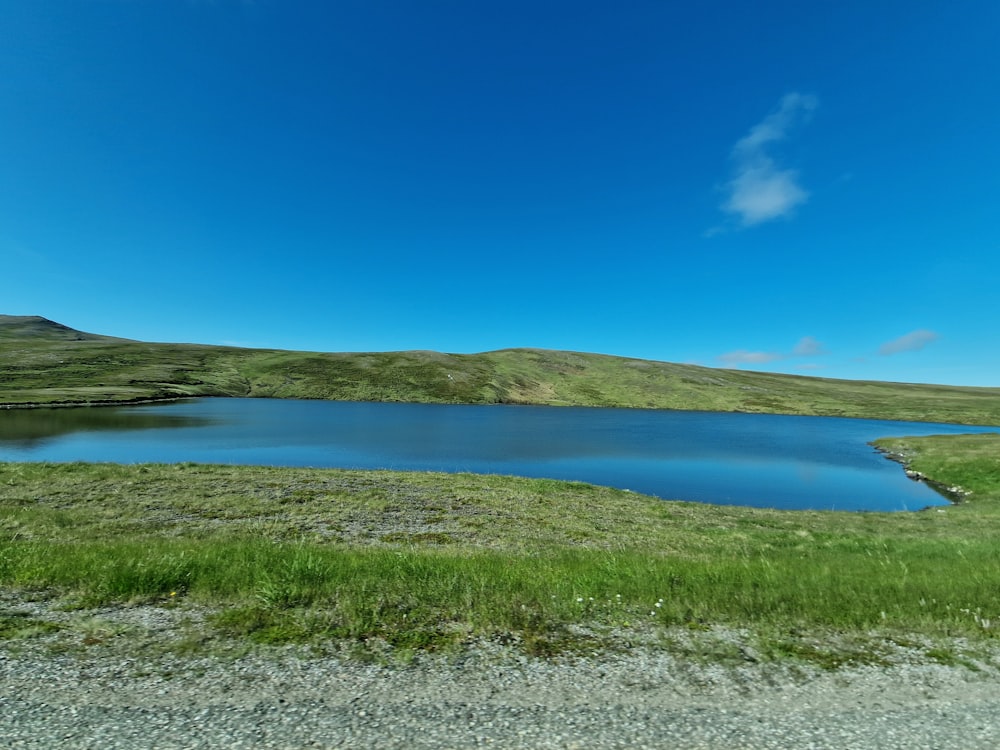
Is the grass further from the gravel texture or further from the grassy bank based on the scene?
the gravel texture

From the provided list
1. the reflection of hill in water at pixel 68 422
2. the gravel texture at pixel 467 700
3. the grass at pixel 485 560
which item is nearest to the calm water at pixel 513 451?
the reflection of hill in water at pixel 68 422

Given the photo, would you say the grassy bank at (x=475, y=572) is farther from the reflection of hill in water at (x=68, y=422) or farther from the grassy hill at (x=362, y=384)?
the grassy hill at (x=362, y=384)

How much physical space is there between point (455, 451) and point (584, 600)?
47227mm

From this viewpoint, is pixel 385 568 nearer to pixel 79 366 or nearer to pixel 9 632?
pixel 9 632

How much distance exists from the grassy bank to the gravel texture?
71 cm

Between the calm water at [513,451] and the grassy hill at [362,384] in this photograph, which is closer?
the calm water at [513,451]

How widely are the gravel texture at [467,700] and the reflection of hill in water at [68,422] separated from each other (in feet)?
188

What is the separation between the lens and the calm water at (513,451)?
41.5 m

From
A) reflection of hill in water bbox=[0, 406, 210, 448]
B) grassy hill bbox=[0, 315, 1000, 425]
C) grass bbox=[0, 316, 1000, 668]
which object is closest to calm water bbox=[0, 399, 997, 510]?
reflection of hill in water bbox=[0, 406, 210, 448]

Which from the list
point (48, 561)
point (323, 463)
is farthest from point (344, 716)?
point (323, 463)

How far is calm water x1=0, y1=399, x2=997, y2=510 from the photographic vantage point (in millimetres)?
41500

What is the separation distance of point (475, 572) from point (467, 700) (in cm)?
472

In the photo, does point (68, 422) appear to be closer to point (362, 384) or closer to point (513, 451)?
point (513, 451)

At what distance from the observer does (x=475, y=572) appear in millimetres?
10227
